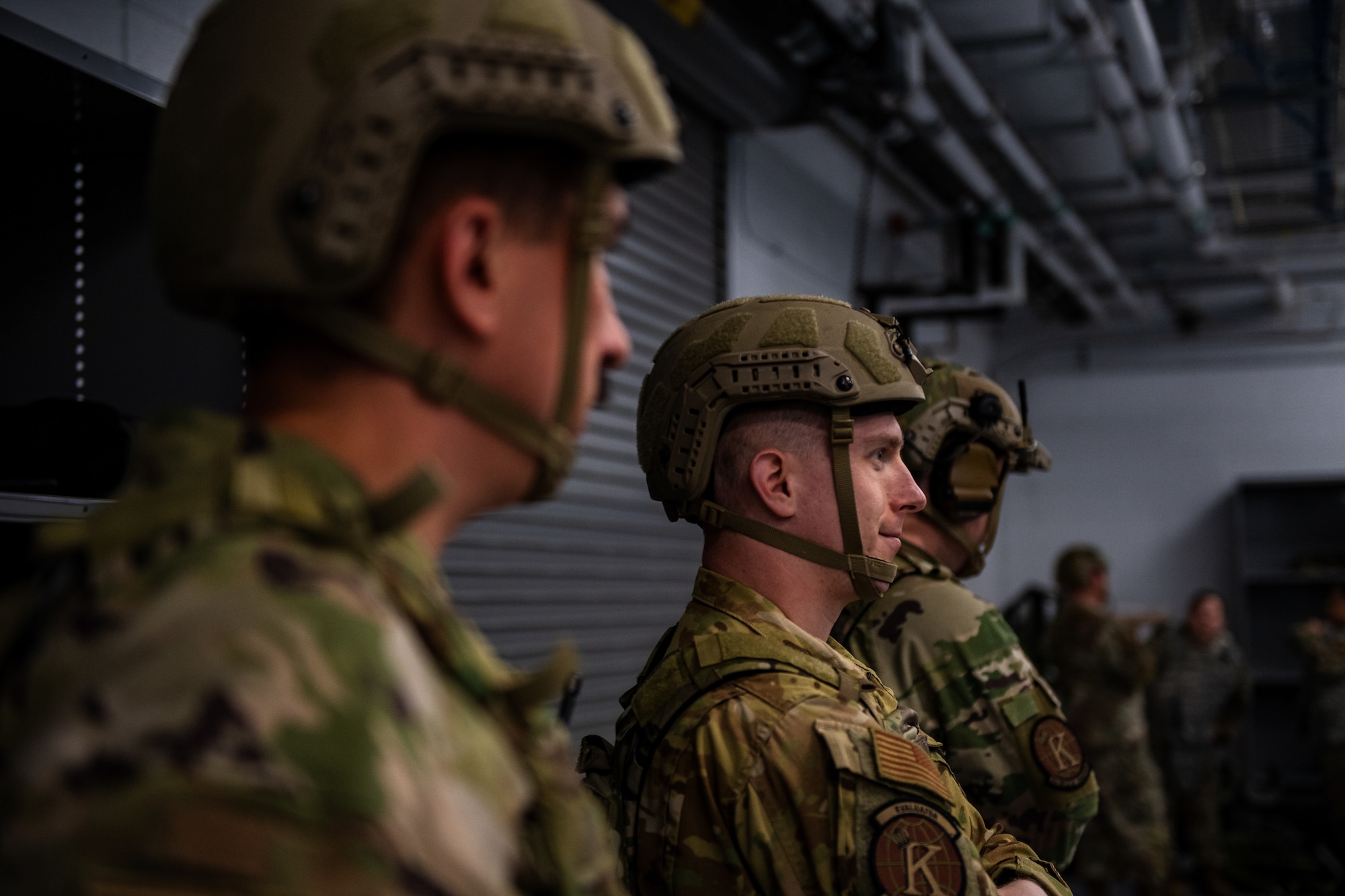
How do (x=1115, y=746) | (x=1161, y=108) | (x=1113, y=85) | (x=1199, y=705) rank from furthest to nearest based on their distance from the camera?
1. (x=1199, y=705)
2. (x=1115, y=746)
3. (x=1161, y=108)
4. (x=1113, y=85)

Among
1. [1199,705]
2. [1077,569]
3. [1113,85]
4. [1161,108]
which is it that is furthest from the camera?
[1199,705]

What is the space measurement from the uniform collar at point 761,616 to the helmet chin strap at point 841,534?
0.09 m

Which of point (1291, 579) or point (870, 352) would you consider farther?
point (1291, 579)

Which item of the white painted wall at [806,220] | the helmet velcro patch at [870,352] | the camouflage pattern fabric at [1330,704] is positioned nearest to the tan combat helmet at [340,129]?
the helmet velcro patch at [870,352]

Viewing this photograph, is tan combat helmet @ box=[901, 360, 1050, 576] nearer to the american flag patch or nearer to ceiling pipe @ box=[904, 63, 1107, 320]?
the american flag patch

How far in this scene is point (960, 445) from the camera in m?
2.97

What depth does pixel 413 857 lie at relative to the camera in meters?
0.73

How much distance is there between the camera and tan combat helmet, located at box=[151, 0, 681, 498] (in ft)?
2.94

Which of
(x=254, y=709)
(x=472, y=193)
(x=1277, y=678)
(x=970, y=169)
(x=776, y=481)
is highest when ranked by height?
(x=970, y=169)

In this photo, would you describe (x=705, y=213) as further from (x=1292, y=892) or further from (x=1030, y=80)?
(x=1292, y=892)

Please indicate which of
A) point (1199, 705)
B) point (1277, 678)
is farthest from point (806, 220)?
point (1277, 678)

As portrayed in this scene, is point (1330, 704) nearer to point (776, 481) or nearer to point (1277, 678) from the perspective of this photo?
point (1277, 678)

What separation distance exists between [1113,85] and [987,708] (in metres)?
3.81

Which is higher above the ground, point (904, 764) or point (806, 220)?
point (806, 220)
